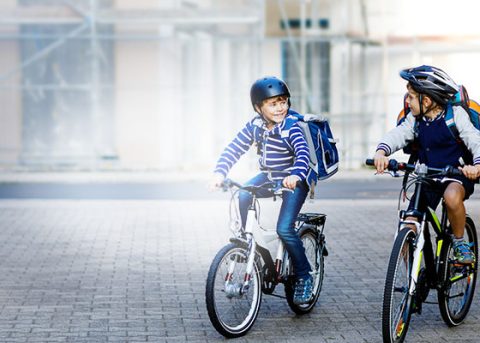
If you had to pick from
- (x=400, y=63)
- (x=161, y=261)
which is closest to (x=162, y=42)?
(x=400, y=63)

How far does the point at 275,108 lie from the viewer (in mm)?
7574

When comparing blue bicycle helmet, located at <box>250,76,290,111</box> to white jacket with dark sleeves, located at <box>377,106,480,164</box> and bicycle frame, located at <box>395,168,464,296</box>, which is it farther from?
bicycle frame, located at <box>395,168,464,296</box>

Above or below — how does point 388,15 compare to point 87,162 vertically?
above

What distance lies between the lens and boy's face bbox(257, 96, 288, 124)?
7.58 metres

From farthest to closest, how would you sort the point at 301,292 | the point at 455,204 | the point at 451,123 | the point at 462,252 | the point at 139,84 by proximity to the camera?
the point at 139,84, the point at 301,292, the point at 462,252, the point at 451,123, the point at 455,204

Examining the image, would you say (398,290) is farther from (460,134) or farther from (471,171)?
(460,134)

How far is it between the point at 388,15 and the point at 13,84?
853cm

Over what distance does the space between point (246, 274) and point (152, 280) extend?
2.24 meters

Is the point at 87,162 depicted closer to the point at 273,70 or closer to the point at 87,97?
Answer: the point at 87,97

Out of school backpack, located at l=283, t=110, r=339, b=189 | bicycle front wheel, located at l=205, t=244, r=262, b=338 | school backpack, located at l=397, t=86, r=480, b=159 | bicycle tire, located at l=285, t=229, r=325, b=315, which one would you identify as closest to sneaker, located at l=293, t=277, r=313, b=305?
bicycle tire, located at l=285, t=229, r=325, b=315

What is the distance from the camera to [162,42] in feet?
79.2

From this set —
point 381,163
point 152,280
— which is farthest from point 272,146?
point 152,280

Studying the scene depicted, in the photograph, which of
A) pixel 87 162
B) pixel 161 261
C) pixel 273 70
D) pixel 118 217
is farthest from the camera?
pixel 273 70

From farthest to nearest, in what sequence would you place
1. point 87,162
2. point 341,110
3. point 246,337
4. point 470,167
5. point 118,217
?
point 341,110, point 87,162, point 118,217, point 246,337, point 470,167
